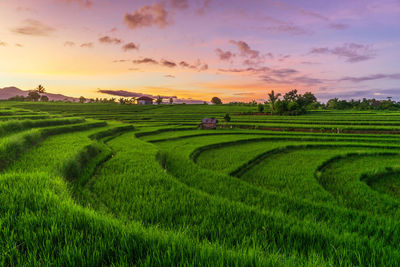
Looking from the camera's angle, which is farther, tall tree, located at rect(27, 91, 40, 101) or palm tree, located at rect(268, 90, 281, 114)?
tall tree, located at rect(27, 91, 40, 101)

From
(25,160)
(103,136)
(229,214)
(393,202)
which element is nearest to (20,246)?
(229,214)

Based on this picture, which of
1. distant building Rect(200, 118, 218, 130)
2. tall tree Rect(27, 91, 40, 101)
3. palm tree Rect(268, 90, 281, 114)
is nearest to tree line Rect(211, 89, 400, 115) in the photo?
palm tree Rect(268, 90, 281, 114)

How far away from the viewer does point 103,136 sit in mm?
14953

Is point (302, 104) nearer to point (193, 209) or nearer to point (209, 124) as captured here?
point (209, 124)

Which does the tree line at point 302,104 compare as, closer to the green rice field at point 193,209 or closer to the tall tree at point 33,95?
the green rice field at point 193,209

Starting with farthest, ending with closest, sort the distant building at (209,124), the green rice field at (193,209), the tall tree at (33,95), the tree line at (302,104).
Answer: the tall tree at (33,95), the tree line at (302,104), the distant building at (209,124), the green rice field at (193,209)

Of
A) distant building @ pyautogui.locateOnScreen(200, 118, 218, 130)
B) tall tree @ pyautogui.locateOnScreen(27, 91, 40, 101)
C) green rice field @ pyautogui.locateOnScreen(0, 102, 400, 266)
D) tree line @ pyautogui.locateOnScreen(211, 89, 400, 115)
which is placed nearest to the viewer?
green rice field @ pyautogui.locateOnScreen(0, 102, 400, 266)

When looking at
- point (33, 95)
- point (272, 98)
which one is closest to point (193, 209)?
point (272, 98)

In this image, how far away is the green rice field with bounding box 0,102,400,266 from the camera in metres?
1.97

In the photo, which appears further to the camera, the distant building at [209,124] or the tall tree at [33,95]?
the tall tree at [33,95]

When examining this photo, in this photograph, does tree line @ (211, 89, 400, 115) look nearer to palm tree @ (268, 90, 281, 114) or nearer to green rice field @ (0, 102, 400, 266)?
palm tree @ (268, 90, 281, 114)

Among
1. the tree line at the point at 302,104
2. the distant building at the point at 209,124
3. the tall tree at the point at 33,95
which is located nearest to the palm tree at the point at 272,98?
the tree line at the point at 302,104

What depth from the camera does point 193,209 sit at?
4.02 m

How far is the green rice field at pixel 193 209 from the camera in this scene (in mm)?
1974
